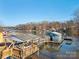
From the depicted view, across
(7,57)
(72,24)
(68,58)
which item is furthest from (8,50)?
(72,24)

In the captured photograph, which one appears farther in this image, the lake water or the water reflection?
the water reflection

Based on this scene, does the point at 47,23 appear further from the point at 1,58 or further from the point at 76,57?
the point at 1,58

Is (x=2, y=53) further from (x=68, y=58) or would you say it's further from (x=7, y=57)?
(x=68, y=58)

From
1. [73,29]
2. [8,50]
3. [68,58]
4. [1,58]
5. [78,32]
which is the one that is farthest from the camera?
[73,29]

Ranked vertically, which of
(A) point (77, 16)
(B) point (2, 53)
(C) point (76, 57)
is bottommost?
(C) point (76, 57)

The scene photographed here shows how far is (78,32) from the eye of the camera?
35.3m

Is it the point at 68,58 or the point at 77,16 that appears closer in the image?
the point at 68,58

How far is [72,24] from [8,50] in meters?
33.8

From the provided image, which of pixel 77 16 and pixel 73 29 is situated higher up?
pixel 77 16

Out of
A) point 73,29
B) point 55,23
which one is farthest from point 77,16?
point 55,23

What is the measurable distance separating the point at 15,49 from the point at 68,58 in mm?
3958

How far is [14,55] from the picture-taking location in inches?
400

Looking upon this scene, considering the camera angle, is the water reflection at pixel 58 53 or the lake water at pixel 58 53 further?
the water reflection at pixel 58 53

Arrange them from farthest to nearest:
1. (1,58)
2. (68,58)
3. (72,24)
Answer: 1. (72,24)
2. (68,58)
3. (1,58)
